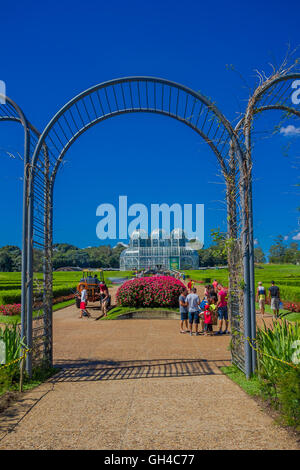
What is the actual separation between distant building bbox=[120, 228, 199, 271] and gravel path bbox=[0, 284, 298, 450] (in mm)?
64779

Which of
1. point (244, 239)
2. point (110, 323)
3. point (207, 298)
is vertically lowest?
point (110, 323)

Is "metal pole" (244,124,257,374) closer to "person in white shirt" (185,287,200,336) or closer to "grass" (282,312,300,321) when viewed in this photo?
"person in white shirt" (185,287,200,336)

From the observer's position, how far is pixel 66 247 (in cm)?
10875

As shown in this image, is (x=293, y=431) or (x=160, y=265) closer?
(x=293, y=431)

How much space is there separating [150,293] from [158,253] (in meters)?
59.2

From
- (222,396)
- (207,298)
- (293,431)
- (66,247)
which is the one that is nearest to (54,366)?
(222,396)

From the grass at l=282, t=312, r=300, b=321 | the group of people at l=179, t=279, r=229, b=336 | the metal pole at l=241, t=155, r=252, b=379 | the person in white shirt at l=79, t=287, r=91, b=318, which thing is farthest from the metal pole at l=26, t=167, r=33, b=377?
the grass at l=282, t=312, r=300, b=321

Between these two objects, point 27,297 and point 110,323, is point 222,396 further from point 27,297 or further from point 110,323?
point 110,323

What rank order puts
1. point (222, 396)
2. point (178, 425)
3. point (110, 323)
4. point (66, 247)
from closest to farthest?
point (178, 425) → point (222, 396) → point (110, 323) → point (66, 247)

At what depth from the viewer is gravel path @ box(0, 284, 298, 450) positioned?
12.6ft

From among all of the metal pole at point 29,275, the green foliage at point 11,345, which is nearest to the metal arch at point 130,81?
the metal pole at point 29,275

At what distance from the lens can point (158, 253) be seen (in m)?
75.1

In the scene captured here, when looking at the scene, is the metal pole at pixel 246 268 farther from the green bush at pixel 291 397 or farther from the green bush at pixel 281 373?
the green bush at pixel 291 397

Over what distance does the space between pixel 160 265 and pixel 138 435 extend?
6980 cm
